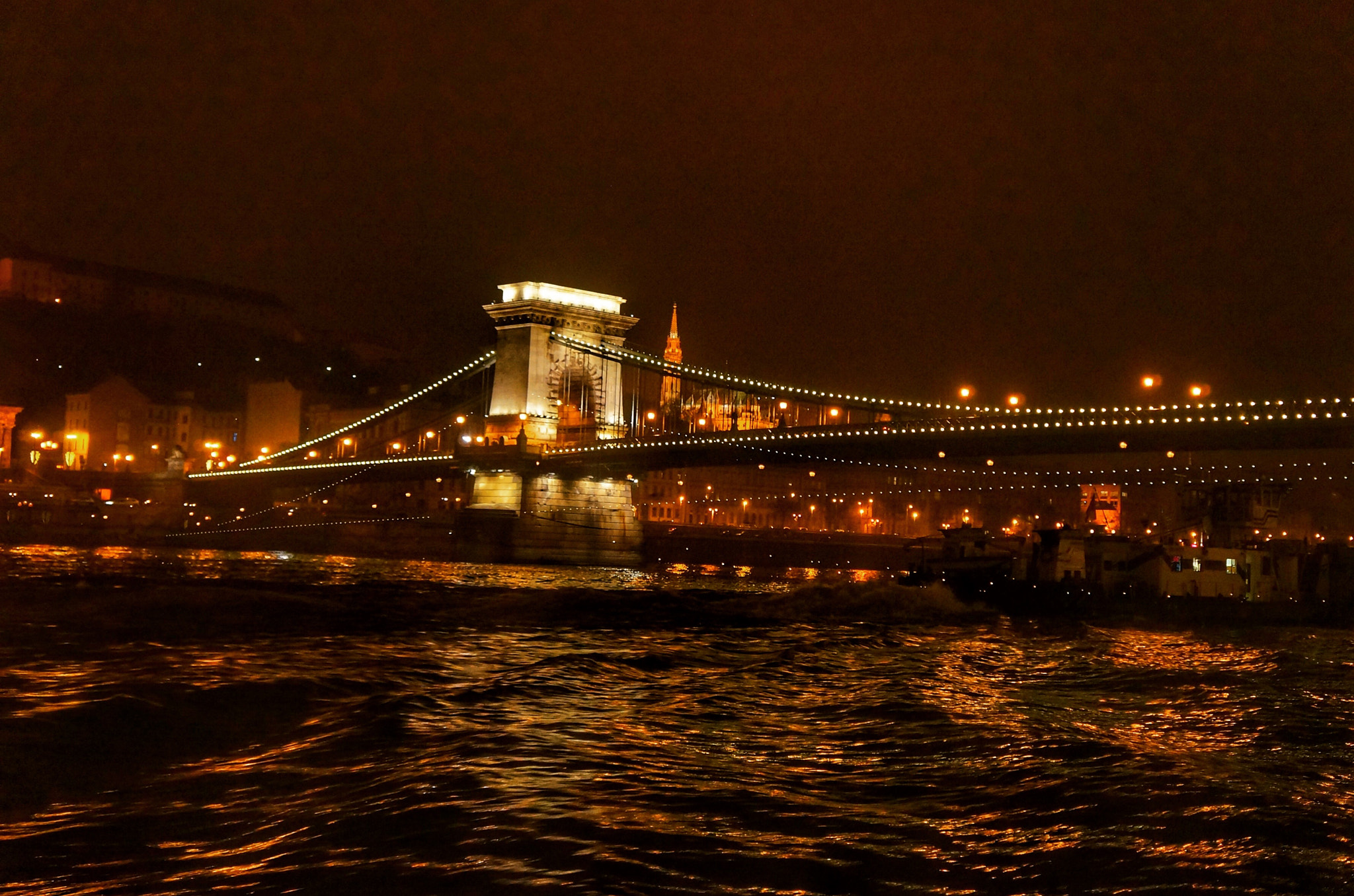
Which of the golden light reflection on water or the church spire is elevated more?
the church spire

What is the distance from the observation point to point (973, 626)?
25.2m

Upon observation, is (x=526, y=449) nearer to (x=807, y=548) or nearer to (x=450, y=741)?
(x=807, y=548)

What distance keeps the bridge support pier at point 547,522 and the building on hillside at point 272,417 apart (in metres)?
39.4

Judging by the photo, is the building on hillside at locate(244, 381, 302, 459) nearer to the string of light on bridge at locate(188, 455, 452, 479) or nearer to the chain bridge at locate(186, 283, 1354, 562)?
the chain bridge at locate(186, 283, 1354, 562)

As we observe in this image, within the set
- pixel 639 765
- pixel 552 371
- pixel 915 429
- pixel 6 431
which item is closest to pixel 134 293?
pixel 6 431

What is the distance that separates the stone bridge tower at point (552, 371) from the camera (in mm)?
60656

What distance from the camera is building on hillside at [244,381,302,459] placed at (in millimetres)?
92375

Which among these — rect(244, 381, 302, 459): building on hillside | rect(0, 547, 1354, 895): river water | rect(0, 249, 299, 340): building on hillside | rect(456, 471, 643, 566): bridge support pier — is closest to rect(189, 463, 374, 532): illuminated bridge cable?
rect(456, 471, 643, 566): bridge support pier

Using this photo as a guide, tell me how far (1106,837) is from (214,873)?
16.1 feet

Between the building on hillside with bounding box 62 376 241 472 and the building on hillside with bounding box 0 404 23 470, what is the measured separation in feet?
14.6

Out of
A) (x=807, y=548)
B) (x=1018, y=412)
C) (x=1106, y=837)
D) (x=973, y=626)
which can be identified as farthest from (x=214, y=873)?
(x=807, y=548)

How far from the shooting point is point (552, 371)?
61438mm

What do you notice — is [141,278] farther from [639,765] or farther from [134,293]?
[639,765]

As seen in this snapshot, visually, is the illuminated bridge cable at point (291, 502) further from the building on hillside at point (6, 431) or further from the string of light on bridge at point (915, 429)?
the building on hillside at point (6, 431)
